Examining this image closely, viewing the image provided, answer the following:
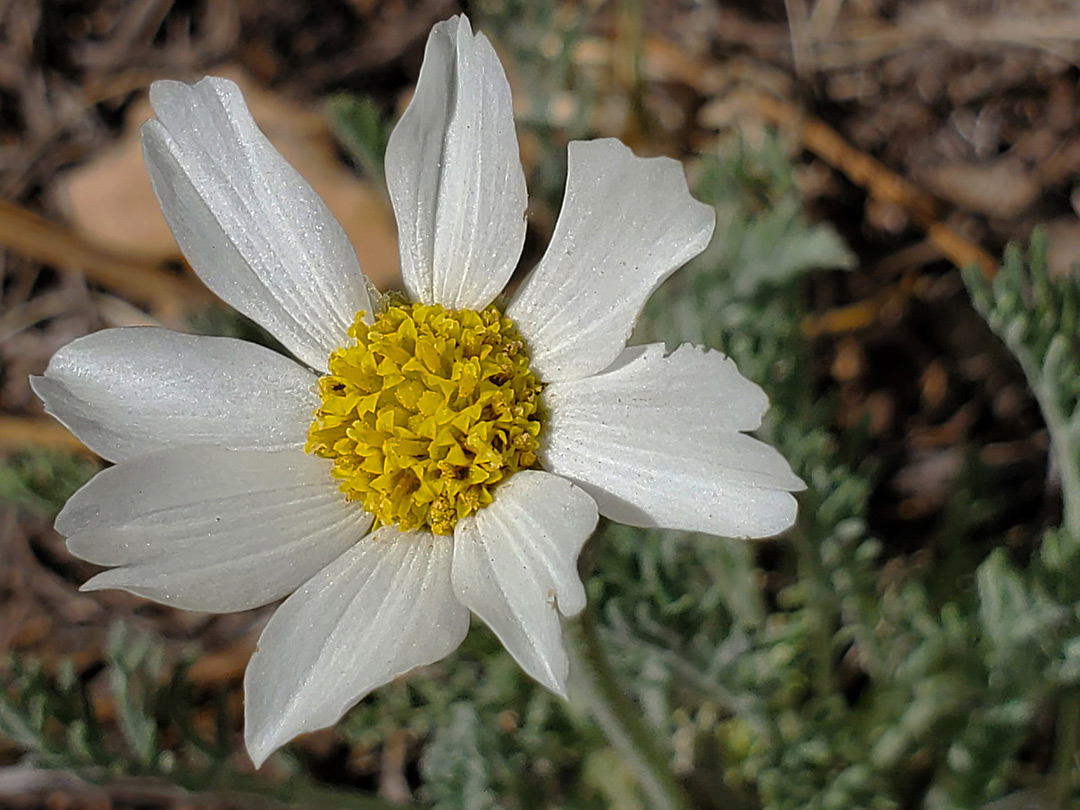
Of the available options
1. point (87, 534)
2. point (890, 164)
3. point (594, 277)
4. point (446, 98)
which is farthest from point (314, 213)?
A: point (890, 164)

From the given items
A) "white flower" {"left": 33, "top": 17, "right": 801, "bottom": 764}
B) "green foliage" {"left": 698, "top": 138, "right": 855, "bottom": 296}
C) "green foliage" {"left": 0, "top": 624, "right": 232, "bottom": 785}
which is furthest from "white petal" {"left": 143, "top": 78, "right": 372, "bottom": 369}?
"green foliage" {"left": 698, "top": 138, "right": 855, "bottom": 296}

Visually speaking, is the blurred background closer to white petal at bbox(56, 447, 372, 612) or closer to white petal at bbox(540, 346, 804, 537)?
white petal at bbox(540, 346, 804, 537)

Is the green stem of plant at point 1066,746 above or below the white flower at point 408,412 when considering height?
below

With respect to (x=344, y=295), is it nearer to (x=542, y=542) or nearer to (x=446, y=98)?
(x=446, y=98)

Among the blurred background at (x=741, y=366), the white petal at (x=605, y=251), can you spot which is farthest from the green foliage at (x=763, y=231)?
the white petal at (x=605, y=251)

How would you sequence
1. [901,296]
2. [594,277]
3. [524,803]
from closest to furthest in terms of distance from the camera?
[594,277] < [524,803] < [901,296]

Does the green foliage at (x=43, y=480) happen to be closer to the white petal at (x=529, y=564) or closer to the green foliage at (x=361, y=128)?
the green foliage at (x=361, y=128)
